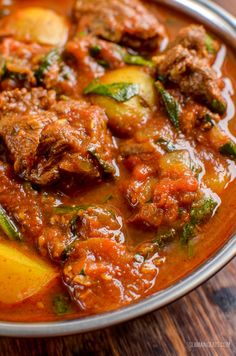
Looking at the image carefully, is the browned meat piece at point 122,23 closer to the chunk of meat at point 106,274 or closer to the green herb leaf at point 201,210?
the green herb leaf at point 201,210

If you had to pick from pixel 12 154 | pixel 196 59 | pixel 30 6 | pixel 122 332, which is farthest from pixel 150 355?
pixel 30 6

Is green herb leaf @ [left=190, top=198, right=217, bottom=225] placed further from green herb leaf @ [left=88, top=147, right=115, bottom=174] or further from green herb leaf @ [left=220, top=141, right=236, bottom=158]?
green herb leaf @ [left=88, top=147, right=115, bottom=174]

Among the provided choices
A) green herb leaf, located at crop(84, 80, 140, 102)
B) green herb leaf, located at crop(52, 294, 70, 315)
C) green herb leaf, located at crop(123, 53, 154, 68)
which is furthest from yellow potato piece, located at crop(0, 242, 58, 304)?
green herb leaf, located at crop(123, 53, 154, 68)

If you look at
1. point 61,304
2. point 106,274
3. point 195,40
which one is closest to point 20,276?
Answer: point 61,304

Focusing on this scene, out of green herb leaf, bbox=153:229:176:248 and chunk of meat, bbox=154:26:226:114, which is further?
chunk of meat, bbox=154:26:226:114

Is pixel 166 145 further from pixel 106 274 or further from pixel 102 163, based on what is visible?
pixel 106 274

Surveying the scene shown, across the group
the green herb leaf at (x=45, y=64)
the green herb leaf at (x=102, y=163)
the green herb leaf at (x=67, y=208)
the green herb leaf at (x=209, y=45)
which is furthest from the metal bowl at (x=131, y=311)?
the green herb leaf at (x=45, y=64)
